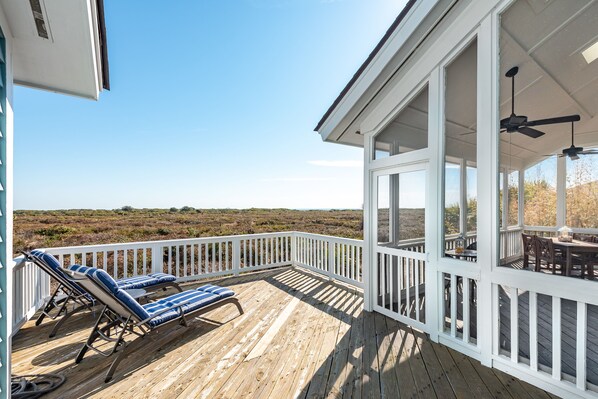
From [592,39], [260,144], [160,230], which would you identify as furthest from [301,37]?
[160,230]

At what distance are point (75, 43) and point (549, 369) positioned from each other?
4.97 m

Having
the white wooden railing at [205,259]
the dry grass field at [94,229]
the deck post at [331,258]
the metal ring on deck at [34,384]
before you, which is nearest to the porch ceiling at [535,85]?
the white wooden railing at [205,259]

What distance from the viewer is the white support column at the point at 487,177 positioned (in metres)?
2.51

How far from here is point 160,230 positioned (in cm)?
1741

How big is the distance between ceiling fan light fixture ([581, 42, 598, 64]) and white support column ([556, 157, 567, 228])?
3.95 ft

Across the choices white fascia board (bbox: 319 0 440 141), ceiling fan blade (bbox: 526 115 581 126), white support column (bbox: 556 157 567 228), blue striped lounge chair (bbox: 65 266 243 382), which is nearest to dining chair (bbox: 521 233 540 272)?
white support column (bbox: 556 157 567 228)

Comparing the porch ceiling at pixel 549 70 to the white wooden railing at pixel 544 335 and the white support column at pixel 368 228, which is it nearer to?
the white wooden railing at pixel 544 335

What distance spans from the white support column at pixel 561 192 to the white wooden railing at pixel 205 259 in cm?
264

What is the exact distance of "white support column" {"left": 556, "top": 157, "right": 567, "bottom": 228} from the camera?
3.05m

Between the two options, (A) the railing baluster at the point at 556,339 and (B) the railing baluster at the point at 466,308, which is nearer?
(A) the railing baluster at the point at 556,339

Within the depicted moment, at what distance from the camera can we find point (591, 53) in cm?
271

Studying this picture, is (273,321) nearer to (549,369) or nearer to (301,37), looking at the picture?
(549,369)

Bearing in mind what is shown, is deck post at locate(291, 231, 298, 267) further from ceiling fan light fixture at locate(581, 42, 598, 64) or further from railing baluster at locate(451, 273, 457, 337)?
ceiling fan light fixture at locate(581, 42, 598, 64)

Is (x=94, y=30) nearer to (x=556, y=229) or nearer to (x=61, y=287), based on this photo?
(x=61, y=287)
